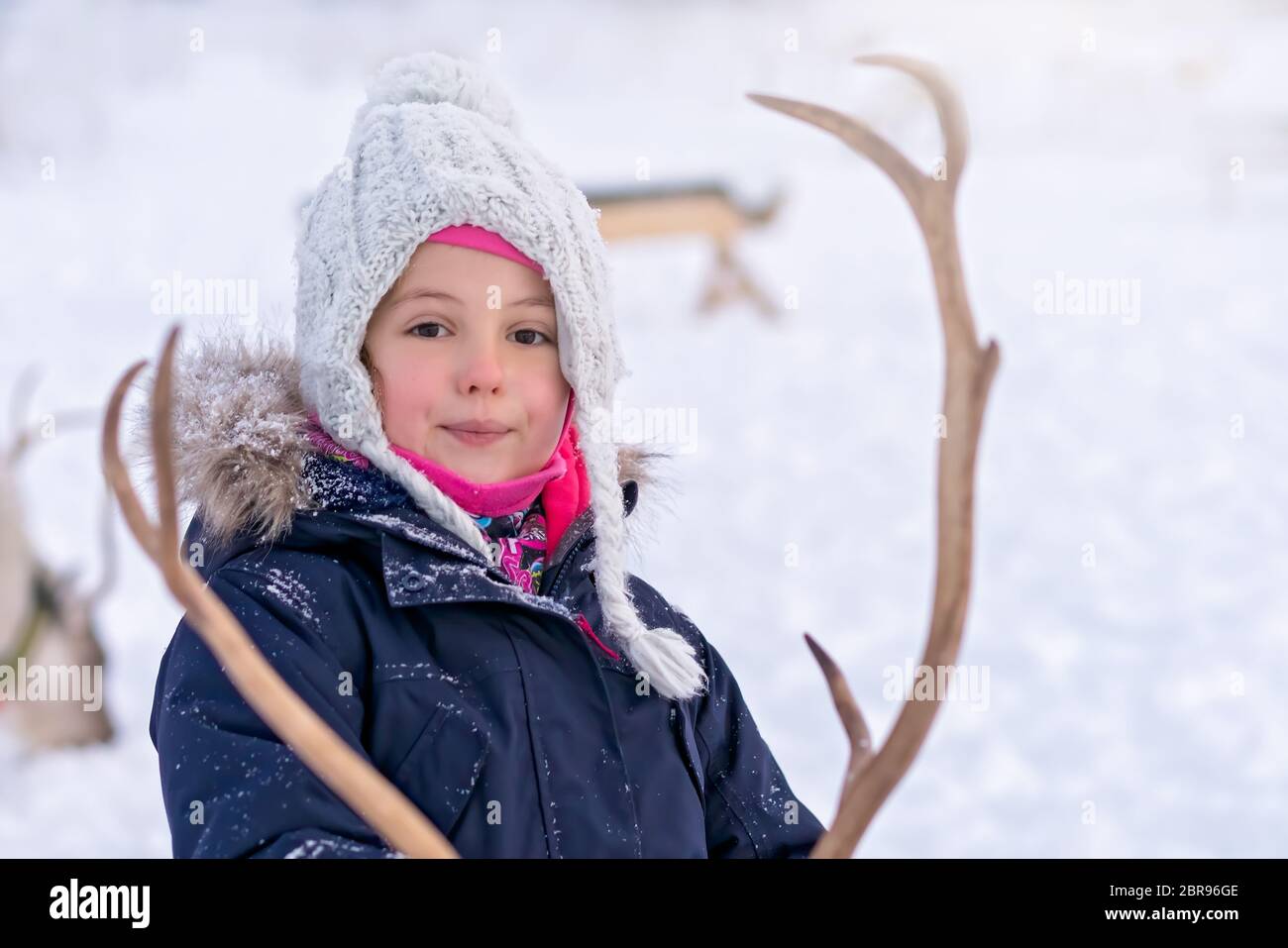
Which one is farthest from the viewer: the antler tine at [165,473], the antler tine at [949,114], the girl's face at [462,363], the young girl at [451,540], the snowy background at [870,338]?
the snowy background at [870,338]

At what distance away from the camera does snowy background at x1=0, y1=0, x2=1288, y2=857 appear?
350 centimetres

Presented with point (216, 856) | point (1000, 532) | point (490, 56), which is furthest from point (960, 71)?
point (216, 856)

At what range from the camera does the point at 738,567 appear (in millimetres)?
4492

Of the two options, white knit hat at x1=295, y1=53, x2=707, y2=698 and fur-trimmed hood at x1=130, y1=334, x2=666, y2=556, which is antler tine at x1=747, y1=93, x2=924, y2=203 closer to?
white knit hat at x1=295, y1=53, x2=707, y2=698

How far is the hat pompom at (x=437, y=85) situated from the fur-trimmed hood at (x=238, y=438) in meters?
0.30

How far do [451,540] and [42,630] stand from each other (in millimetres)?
2496

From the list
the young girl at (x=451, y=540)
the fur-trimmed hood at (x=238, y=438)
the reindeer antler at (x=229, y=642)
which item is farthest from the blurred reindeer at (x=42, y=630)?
the reindeer antler at (x=229, y=642)

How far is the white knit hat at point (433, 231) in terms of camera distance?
1.29 meters

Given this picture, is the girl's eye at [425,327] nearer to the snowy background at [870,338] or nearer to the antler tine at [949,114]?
the snowy background at [870,338]

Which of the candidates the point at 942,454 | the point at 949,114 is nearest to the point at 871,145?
the point at 949,114

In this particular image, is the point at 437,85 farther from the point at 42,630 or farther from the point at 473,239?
the point at 42,630

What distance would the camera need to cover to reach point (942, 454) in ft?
3.03

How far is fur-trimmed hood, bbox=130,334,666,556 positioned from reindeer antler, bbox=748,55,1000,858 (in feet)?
1.79
